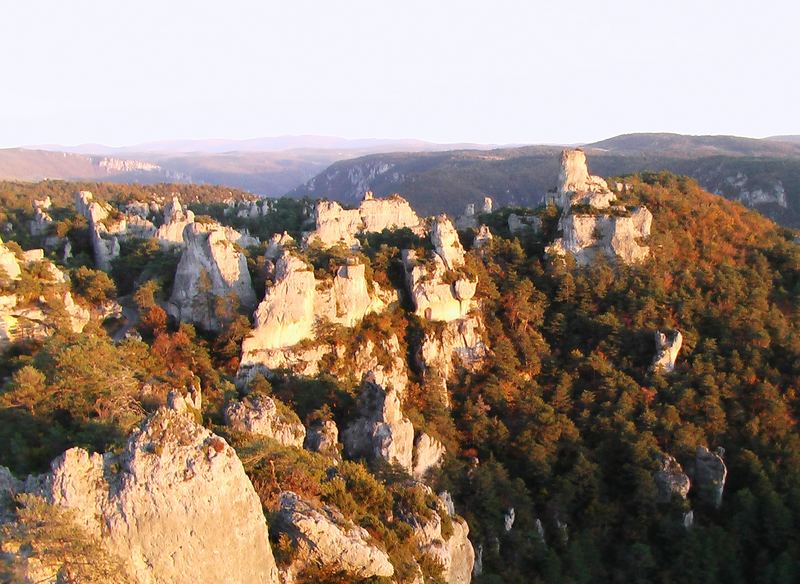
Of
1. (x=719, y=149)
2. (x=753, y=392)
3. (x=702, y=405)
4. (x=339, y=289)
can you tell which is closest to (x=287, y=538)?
(x=339, y=289)

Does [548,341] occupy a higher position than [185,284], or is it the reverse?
[185,284]

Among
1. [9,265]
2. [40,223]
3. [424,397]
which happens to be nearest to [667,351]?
[424,397]

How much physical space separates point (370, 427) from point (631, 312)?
1365 cm

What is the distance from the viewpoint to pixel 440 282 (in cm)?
2494

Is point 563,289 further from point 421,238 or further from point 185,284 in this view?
point 185,284

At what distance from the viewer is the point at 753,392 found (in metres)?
23.1

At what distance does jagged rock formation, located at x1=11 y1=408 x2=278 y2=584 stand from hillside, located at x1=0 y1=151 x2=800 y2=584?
27 millimetres

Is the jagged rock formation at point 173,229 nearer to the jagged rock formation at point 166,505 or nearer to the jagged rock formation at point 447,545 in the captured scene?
the jagged rock formation at point 447,545

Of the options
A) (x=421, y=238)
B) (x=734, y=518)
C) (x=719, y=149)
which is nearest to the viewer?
(x=734, y=518)

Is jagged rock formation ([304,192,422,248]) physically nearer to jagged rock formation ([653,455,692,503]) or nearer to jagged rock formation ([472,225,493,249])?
jagged rock formation ([472,225,493,249])

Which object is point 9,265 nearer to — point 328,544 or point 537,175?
point 328,544

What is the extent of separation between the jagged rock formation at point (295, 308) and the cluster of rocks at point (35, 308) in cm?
555

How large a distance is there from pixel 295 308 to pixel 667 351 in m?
14.5

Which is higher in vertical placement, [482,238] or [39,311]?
[482,238]
